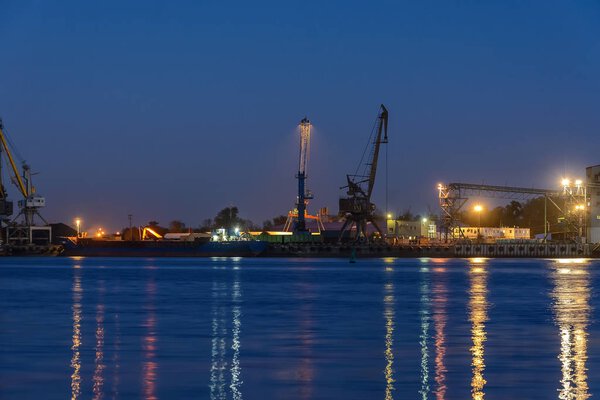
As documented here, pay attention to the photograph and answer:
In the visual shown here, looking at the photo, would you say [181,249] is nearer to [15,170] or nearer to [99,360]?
[15,170]

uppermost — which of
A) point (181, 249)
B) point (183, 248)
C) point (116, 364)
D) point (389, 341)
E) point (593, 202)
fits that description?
point (593, 202)

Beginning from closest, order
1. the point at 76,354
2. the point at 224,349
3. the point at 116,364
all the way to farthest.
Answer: the point at 116,364 < the point at 76,354 < the point at 224,349

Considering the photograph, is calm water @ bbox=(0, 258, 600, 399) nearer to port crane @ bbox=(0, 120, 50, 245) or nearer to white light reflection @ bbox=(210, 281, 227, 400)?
white light reflection @ bbox=(210, 281, 227, 400)

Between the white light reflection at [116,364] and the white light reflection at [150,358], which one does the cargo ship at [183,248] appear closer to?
the white light reflection at [150,358]

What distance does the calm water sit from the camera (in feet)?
67.5

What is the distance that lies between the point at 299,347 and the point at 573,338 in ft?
26.4

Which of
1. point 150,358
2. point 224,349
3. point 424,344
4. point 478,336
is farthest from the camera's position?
point 478,336

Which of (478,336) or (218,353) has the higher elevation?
(478,336)

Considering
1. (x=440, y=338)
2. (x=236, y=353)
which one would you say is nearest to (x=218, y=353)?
(x=236, y=353)

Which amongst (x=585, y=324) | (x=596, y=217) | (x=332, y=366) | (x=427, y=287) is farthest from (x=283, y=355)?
(x=596, y=217)

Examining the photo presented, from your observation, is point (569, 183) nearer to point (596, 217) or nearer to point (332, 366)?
point (596, 217)

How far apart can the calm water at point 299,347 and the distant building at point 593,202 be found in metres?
108

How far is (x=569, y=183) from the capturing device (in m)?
160

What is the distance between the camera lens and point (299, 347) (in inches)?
1091
